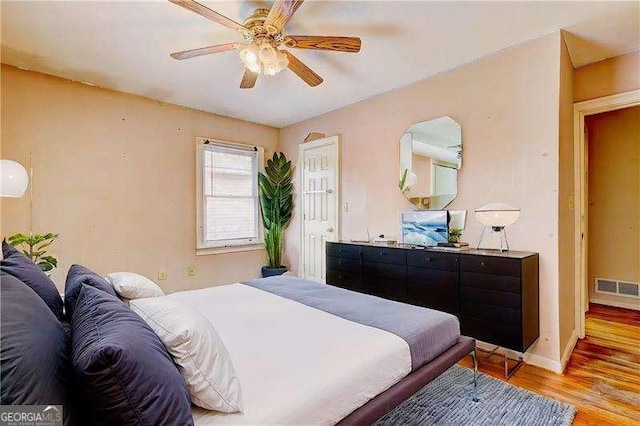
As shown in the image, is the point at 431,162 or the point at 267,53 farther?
the point at 431,162

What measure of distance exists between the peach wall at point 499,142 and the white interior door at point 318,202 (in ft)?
1.78

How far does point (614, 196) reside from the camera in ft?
12.8

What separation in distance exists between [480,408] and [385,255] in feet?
4.51

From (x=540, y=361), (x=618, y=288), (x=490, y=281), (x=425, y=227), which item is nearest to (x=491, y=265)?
(x=490, y=281)

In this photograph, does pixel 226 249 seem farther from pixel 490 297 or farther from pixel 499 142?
pixel 499 142

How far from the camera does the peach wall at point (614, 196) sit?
3.75 m

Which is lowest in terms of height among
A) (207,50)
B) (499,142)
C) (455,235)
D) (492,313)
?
(492,313)

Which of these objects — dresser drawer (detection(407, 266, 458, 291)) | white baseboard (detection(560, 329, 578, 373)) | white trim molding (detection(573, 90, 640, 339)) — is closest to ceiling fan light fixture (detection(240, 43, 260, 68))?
dresser drawer (detection(407, 266, 458, 291))

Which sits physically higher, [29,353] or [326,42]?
[326,42]

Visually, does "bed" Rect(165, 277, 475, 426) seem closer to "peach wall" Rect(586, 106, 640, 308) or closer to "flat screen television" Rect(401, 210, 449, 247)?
"flat screen television" Rect(401, 210, 449, 247)

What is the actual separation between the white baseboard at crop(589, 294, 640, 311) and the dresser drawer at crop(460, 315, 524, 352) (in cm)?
279

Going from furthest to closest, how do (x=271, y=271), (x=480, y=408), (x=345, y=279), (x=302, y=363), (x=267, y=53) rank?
(x=271, y=271) → (x=345, y=279) → (x=267, y=53) → (x=480, y=408) → (x=302, y=363)

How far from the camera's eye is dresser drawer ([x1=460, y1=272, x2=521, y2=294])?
7.16 ft

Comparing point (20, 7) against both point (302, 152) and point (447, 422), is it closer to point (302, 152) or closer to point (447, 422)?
point (302, 152)
